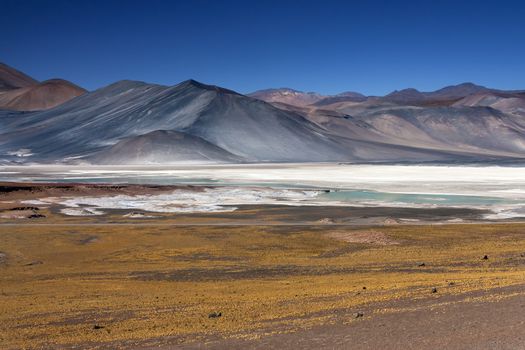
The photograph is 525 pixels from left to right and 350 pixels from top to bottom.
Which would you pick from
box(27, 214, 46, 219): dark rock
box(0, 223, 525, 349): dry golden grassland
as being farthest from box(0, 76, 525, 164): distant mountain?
box(0, 223, 525, 349): dry golden grassland

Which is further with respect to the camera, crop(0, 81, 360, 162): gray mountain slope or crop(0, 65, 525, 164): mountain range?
crop(0, 81, 360, 162): gray mountain slope

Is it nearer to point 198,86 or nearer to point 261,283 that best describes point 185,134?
point 198,86

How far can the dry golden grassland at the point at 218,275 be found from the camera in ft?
35.7

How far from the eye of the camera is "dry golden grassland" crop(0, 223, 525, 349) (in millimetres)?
10891

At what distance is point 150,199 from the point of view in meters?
45.9

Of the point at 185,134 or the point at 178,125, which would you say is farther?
the point at 178,125

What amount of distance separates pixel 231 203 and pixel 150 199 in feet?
20.4

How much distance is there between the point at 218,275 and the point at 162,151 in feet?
386

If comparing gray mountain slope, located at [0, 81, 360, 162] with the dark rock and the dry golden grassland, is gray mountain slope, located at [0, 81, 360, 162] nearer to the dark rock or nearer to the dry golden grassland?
the dark rock

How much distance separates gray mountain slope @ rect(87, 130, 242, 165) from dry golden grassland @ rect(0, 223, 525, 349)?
4012 inches

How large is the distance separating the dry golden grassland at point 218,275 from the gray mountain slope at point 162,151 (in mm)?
101913

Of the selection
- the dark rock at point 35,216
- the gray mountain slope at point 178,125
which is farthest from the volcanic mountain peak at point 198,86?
the dark rock at point 35,216

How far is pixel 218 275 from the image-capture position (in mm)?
17234

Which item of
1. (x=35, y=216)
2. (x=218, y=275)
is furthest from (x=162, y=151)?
(x=218, y=275)
